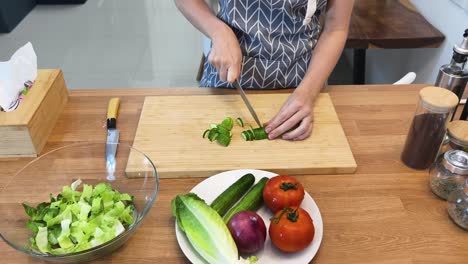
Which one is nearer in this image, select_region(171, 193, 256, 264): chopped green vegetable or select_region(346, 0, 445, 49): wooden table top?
select_region(171, 193, 256, 264): chopped green vegetable

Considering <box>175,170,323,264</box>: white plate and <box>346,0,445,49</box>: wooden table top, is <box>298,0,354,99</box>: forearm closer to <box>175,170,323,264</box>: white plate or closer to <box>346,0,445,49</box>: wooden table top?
<box>175,170,323,264</box>: white plate

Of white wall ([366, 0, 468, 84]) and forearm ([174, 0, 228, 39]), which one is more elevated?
forearm ([174, 0, 228, 39])

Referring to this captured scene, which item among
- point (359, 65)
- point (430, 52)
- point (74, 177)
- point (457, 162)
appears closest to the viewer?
point (457, 162)

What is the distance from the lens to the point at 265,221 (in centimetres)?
74

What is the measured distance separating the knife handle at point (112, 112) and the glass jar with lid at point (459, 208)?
2.44 ft

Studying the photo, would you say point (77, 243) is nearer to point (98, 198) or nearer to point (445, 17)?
point (98, 198)

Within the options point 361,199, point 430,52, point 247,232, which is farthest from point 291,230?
point 430,52

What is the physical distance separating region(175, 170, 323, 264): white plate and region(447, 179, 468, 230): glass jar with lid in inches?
9.8

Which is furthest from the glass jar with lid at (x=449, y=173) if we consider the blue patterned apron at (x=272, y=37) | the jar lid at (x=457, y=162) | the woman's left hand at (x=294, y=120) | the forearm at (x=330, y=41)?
the blue patterned apron at (x=272, y=37)

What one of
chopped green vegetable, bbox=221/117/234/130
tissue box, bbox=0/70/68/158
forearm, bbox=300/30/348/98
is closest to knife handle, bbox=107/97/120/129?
tissue box, bbox=0/70/68/158

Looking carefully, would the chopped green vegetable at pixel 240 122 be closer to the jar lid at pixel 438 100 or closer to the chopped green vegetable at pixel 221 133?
the chopped green vegetable at pixel 221 133

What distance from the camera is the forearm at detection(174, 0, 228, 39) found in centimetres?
108

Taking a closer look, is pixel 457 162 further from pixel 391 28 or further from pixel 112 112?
pixel 391 28

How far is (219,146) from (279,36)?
1.36 feet
